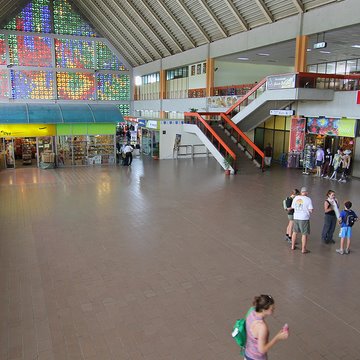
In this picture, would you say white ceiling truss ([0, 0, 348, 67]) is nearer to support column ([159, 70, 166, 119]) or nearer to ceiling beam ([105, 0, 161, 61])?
ceiling beam ([105, 0, 161, 61])

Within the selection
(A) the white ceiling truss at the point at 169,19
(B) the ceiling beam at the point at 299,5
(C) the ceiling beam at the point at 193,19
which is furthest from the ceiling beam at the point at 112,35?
(B) the ceiling beam at the point at 299,5

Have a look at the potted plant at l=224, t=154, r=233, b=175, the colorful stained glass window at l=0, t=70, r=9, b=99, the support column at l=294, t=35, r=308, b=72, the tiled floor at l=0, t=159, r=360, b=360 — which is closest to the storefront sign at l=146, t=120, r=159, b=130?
the potted plant at l=224, t=154, r=233, b=175

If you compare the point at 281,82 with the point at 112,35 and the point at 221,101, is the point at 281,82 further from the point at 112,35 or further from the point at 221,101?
the point at 112,35

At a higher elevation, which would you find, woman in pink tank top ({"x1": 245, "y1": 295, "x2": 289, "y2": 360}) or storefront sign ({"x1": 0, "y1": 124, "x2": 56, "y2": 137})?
storefront sign ({"x1": 0, "y1": 124, "x2": 56, "y2": 137})

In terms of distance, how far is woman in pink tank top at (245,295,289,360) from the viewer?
133 inches

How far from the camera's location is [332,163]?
18.3 metres

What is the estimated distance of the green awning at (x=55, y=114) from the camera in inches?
791

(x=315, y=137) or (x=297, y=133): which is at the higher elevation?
(x=297, y=133)

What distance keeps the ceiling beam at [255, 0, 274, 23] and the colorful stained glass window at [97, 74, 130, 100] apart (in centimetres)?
2489

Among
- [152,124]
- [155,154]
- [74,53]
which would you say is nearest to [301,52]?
[152,124]

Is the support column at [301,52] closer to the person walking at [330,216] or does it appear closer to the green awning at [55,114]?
the green awning at [55,114]

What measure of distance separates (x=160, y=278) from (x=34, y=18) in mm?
37723

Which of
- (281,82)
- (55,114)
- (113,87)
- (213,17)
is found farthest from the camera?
(113,87)

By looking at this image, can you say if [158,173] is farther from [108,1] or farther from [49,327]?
[108,1]
